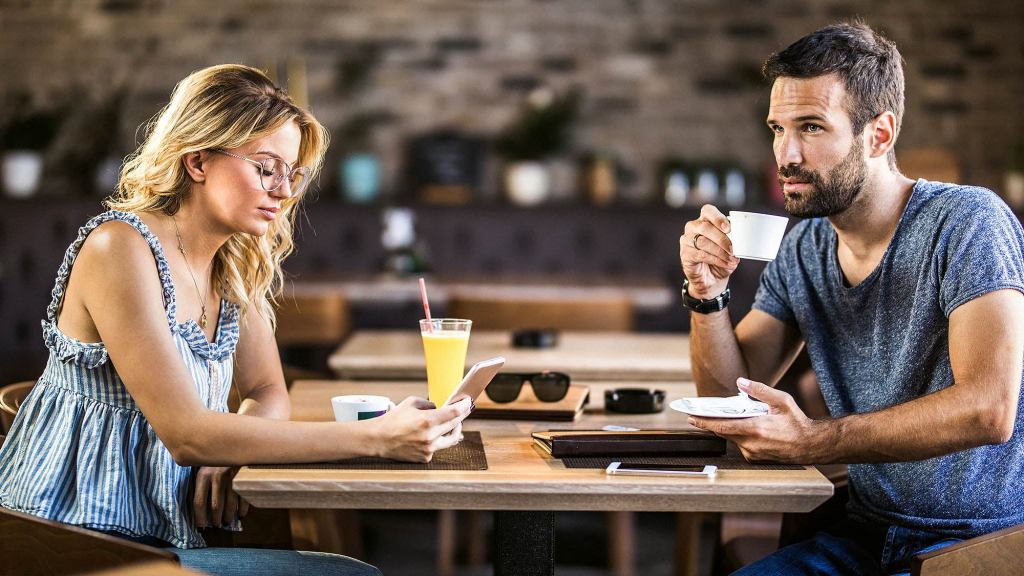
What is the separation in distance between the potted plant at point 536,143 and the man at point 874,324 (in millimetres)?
3506

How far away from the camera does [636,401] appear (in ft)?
6.30

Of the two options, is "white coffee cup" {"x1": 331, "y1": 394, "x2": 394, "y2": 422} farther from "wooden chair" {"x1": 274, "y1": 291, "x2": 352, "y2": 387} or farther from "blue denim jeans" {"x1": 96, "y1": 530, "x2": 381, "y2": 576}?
"wooden chair" {"x1": 274, "y1": 291, "x2": 352, "y2": 387}

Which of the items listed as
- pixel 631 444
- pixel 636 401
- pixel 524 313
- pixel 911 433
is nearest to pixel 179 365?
pixel 631 444

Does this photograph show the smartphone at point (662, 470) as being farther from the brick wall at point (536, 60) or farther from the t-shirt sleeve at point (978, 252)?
the brick wall at point (536, 60)

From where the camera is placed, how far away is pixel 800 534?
193 centimetres

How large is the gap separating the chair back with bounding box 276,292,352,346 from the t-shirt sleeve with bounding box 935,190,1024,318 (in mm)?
2328

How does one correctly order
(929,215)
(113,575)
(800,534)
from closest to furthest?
1. (113,575)
2. (929,215)
3. (800,534)

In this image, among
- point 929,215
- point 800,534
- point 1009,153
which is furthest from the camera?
point 1009,153

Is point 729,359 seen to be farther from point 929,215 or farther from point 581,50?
point 581,50

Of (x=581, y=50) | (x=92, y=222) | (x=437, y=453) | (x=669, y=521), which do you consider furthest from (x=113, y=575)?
(x=581, y=50)

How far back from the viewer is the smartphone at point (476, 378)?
1530mm

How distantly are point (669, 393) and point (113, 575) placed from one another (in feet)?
4.51

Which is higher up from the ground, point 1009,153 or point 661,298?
point 1009,153

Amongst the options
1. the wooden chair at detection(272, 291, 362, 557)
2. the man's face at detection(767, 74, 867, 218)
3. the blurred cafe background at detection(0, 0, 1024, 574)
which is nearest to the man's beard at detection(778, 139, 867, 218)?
the man's face at detection(767, 74, 867, 218)
